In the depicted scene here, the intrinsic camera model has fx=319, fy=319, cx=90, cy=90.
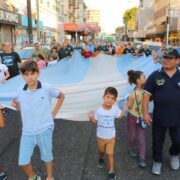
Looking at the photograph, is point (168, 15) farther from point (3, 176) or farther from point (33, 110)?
point (33, 110)

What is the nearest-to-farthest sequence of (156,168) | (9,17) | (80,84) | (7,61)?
(156,168) → (80,84) → (7,61) → (9,17)

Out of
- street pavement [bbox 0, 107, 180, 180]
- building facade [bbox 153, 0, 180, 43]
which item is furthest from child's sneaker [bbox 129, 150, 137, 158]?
building facade [bbox 153, 0, 180, 43]

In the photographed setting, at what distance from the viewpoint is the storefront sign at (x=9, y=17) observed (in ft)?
81.6

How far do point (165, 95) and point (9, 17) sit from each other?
24743mm

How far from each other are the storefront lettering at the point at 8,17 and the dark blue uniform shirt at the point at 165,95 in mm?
22649

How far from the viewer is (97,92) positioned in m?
5.36

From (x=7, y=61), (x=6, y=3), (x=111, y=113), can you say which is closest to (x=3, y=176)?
(x=111, y=113)

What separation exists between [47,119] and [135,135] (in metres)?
1.53

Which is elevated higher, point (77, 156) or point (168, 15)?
point (168, 15)

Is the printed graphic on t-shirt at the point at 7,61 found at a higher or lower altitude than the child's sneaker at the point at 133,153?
higher

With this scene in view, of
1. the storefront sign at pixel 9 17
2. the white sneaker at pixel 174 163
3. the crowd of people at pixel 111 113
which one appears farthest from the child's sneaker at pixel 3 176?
the storefront sign at pixel 9 17

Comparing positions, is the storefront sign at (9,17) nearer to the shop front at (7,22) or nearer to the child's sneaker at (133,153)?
the shop front at (7,22)

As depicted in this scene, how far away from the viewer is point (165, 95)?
3.84m

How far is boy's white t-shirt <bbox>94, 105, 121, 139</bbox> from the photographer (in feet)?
12.9
